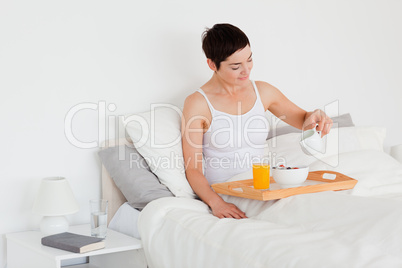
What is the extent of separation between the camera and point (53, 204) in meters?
2.09

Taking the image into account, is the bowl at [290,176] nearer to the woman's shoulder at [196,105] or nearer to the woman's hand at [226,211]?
the woman's hand at [226,211]

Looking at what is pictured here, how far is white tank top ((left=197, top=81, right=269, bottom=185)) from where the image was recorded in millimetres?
2330

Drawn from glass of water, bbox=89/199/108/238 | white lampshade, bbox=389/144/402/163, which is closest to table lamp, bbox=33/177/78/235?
glass of water, bbox=89/199/108/238

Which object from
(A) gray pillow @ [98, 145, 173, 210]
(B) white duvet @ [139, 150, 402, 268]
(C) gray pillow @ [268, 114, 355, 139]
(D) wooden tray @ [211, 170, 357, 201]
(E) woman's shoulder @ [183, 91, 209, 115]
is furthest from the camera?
(C) gray pillow @ [268, 114, 355, 139]

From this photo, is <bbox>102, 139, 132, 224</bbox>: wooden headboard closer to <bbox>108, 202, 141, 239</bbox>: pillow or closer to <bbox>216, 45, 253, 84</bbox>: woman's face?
<bbox>108, 202, 141, 239</bbox>: pillow

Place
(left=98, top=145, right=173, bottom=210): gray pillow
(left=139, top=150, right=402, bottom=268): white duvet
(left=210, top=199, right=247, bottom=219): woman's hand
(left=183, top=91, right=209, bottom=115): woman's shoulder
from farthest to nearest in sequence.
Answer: (left=183, top=91, right=209, bottom=115): woman's shoulder → (left=98, top=145, right=173, bottom=210): gray pillow → (left=210, top=199, right=247, bottom=219): woman's hand → (left=139, top=150, right=402, bottom=268): white duvet

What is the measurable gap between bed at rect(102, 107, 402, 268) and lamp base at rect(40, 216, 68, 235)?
249 mm

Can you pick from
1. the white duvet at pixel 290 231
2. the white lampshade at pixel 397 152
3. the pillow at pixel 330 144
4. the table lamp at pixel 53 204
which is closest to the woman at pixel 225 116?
the pillow at pixel 330 144

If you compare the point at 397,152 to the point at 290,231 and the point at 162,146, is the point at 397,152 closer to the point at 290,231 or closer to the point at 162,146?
the point at 162,146

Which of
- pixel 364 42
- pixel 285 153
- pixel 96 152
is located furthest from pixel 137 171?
pixel 364 42

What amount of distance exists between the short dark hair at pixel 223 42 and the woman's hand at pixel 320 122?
407 mm

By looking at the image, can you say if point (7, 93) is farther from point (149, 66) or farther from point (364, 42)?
point (364, 42)

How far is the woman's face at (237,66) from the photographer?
2254 millimetres

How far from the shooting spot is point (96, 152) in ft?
Answer: 7.88
